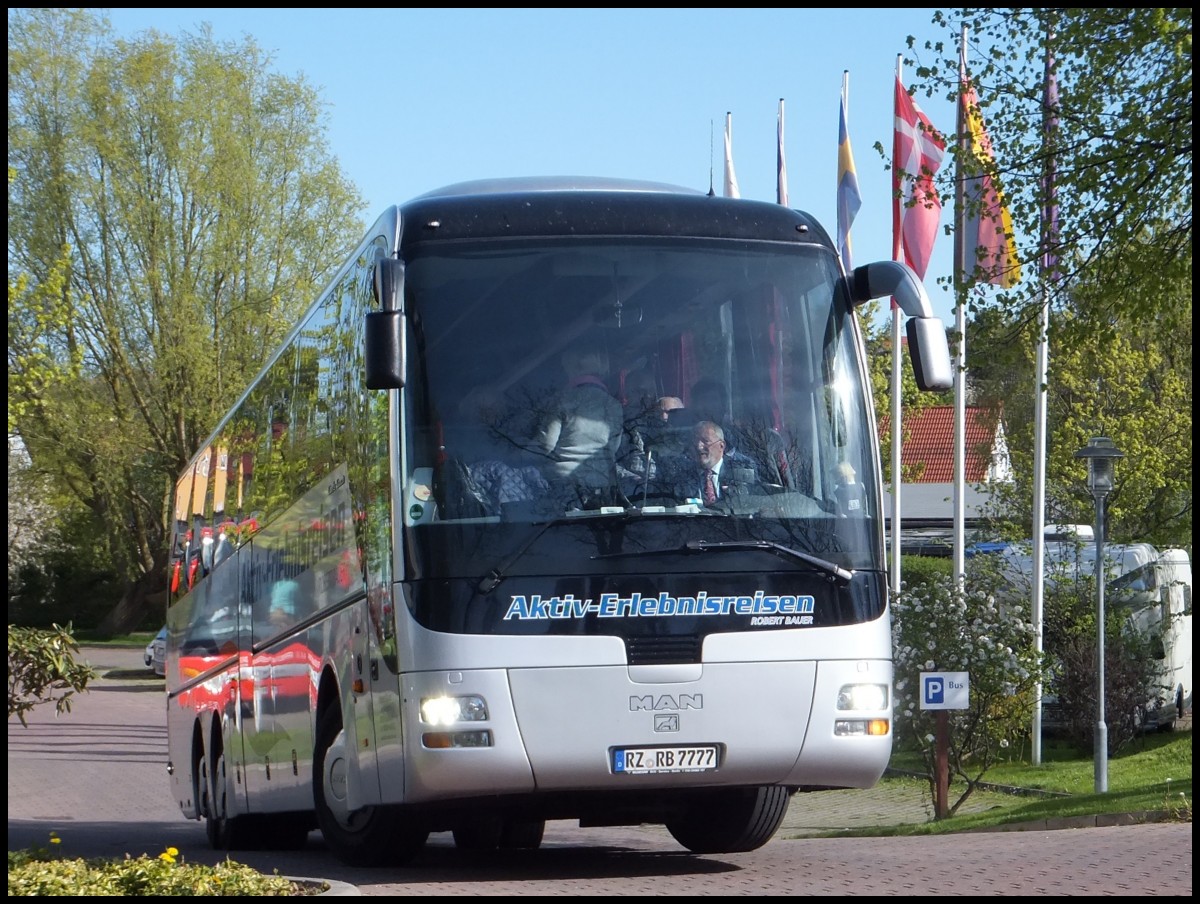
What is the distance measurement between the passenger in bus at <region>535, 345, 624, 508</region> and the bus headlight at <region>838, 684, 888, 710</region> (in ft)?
5.26

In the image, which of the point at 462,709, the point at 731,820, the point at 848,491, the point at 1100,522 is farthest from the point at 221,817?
the point at 1100,522

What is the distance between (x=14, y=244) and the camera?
41906 millimetres

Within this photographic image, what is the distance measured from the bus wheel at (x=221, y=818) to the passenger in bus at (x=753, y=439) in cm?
709

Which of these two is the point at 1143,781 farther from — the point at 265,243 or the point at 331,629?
the point at 265,243

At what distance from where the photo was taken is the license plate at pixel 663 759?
9180 millimetres

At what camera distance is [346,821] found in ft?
35.3

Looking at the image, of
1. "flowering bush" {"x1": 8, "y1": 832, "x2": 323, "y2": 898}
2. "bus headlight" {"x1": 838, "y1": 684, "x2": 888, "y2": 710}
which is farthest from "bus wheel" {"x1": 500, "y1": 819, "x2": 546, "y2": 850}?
"flowering bush" {"x1": 8, "y1": 832, "x2": 323, "y2": 898}

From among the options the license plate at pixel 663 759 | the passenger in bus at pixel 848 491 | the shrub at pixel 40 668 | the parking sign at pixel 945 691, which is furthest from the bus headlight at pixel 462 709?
the parking sign at pixel 945 691

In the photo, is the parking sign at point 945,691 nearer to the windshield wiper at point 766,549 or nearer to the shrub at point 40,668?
the windshield wiper at point 766,549

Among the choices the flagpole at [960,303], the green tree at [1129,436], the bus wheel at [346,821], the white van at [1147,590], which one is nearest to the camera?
the bus wheel at [346,821]

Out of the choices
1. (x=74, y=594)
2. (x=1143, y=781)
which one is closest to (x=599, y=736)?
(x=1143, y=781)

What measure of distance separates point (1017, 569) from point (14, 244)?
25463 millimetres

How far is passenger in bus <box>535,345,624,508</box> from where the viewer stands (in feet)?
30.3

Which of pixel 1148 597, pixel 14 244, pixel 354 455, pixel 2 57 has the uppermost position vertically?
pixel 14 244
